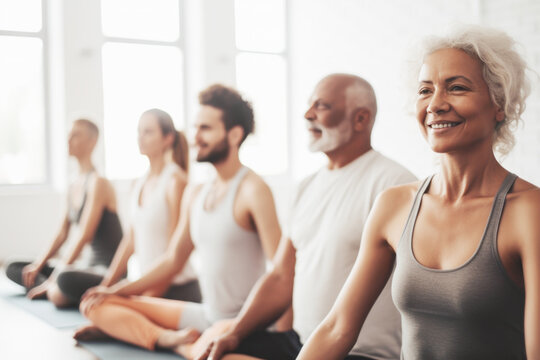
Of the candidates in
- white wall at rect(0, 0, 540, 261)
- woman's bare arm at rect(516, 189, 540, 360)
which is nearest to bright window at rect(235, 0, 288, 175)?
white wall at rect(0, 0, 540, 261)

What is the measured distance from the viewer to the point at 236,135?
2502 mm

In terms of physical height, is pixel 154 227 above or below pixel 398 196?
below

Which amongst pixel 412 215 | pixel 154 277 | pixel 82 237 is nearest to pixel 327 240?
pixel 412 215

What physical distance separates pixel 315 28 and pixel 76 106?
8.73 feet

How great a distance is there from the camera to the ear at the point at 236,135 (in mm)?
2486

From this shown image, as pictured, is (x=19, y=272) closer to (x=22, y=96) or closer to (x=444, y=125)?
(x=22, y=96)

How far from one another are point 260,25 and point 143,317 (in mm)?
5611

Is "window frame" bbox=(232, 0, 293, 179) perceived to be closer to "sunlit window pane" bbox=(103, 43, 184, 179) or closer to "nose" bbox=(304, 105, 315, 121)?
"sunlit window pane" bbox=(103, 43, 184, 179)

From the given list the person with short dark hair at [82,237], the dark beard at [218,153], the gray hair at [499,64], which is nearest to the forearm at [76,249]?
the person with short dark hair at [82,237]

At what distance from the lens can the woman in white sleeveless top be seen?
2.96 metres

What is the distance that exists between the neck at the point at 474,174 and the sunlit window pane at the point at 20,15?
18.8ft

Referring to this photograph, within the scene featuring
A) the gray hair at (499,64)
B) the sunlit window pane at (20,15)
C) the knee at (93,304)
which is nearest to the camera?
the gray hair at (499,64)

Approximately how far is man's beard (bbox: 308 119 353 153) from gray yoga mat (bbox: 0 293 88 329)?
169 cm

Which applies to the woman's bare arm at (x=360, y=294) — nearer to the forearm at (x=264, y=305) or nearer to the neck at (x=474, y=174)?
the neck at (x=474, y=174)
